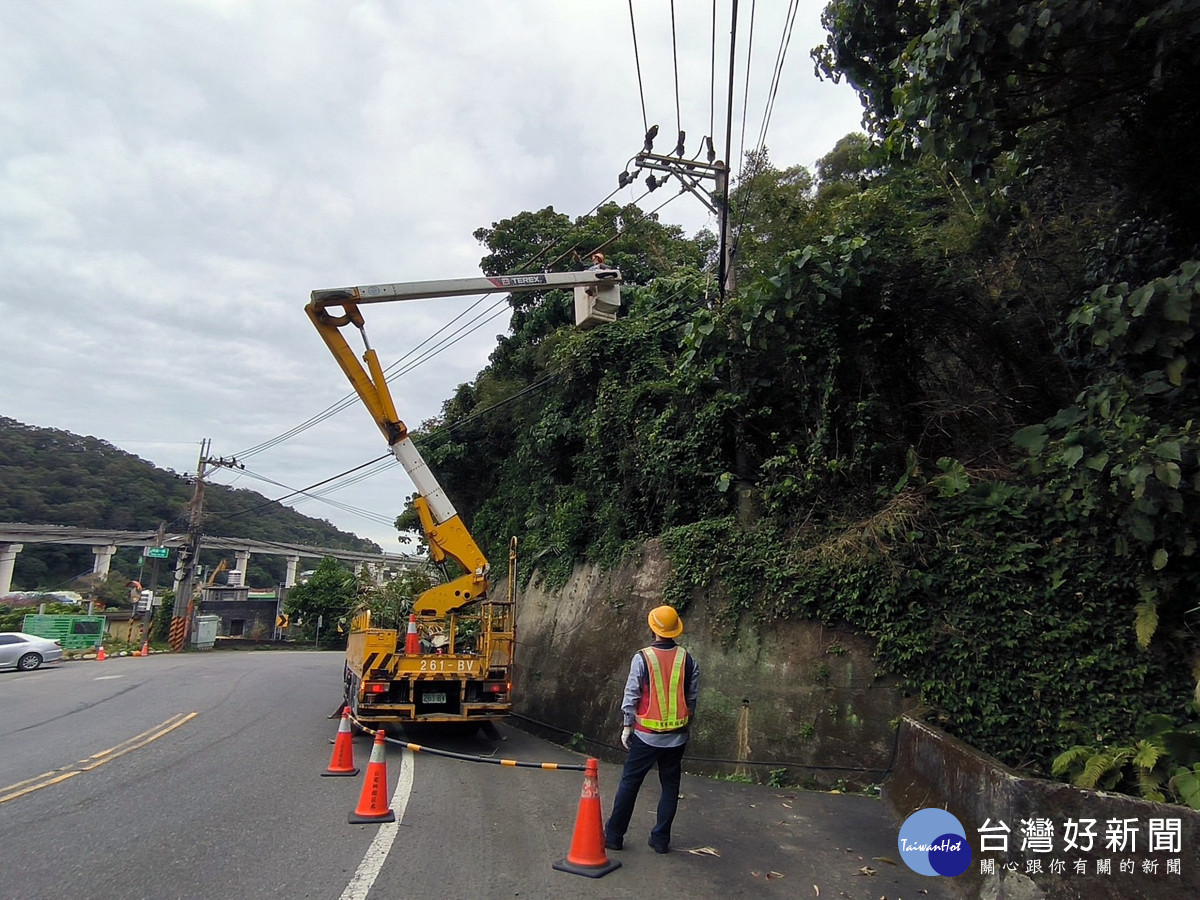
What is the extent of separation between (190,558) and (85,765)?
34.3 meters

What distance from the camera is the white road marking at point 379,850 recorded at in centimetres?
452

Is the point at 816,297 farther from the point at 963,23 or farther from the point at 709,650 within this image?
the point at 709,650

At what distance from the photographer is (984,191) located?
9.15m

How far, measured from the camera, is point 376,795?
6086mm

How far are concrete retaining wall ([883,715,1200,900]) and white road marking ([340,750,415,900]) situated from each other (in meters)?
3.77

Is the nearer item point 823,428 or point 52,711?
point 823,428

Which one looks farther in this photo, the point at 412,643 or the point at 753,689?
the point at 412,643

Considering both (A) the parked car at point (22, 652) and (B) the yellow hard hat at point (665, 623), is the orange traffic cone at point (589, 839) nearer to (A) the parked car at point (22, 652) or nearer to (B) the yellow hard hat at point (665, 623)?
(B) the yellow hard hat at point (665, 623)

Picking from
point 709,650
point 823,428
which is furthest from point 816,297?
point 709,650

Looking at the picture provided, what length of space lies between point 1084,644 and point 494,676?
7100 mm

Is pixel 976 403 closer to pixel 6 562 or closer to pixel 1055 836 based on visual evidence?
pixel 1055 836

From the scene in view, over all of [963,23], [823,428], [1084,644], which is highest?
[963,23]

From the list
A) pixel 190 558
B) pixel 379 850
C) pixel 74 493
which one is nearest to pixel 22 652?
pixel 190 558

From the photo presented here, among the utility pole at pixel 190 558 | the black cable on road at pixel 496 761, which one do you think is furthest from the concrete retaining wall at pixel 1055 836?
the utility pole at pixel 190 558
